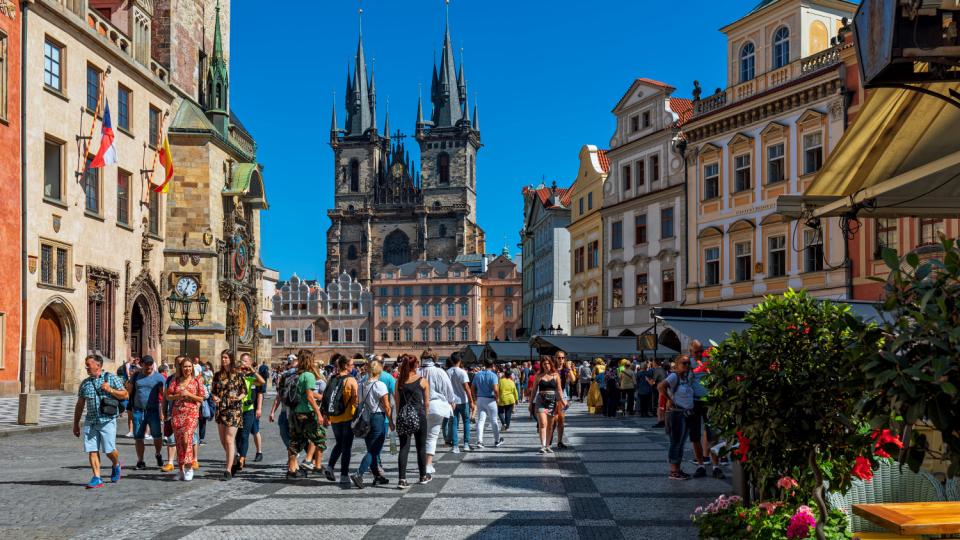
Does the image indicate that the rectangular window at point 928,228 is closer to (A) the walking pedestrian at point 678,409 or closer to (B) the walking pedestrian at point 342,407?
(A) the walking pedestrian at point 678,409

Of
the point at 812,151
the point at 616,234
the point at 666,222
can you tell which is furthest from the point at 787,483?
the point at 616,234

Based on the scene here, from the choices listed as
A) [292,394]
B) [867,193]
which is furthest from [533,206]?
[867,193]

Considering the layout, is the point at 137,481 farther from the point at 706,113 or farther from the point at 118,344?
the point at 706,113

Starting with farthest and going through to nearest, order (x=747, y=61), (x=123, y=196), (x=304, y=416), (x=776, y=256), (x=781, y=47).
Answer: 1. (x=747, y=61)
2. (x=123, y=196)
3. (x=776, y=256)
4. (x=781, y=47)
5. (x=304, y=416)

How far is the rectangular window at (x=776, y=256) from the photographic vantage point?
32.8 meters

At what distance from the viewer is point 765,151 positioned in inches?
1310

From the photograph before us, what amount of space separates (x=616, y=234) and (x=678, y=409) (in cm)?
3285

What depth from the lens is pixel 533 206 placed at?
8012cm

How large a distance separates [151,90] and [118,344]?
364 inches

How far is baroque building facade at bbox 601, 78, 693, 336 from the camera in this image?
40.2m

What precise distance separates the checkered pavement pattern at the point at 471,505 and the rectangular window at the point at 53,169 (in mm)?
17518

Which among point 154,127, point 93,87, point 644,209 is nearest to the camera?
point 93,87

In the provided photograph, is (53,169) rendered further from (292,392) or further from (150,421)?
(292,392)

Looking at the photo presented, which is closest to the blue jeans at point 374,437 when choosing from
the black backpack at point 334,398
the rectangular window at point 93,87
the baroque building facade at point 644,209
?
the black backpack at point 334,398
